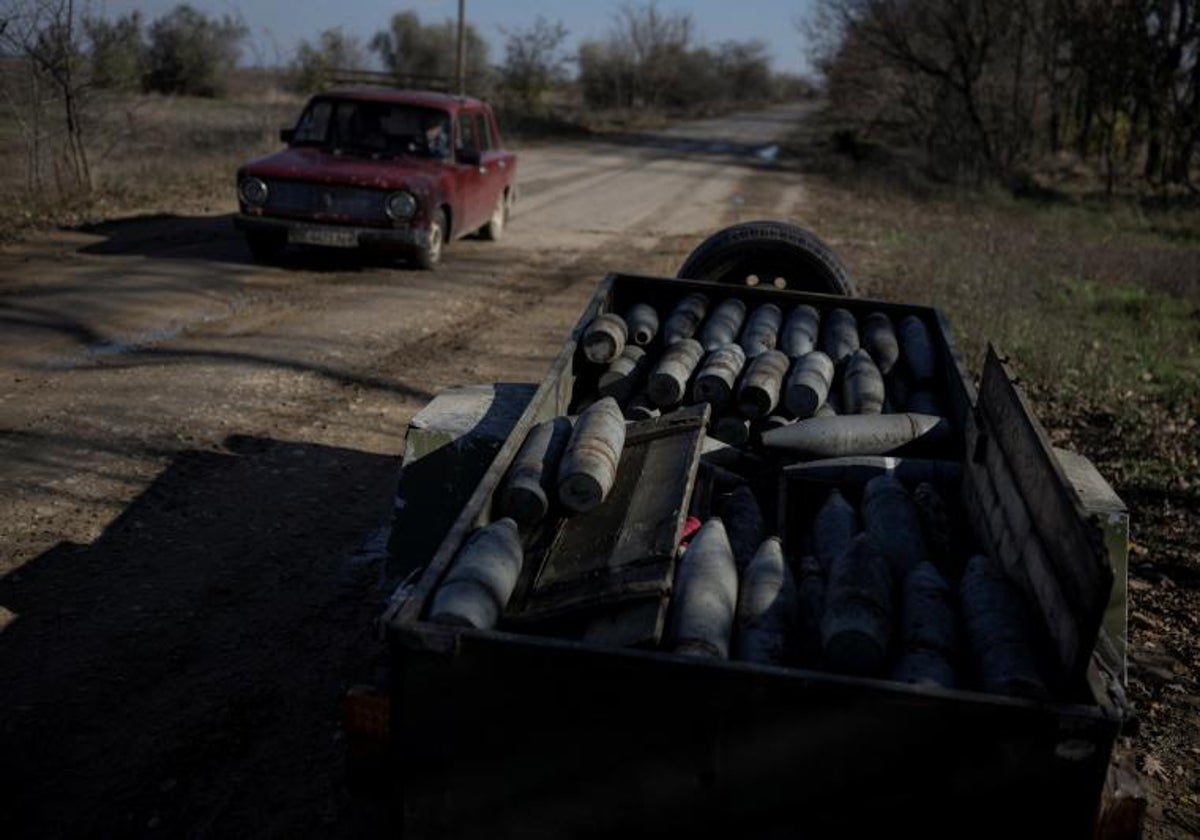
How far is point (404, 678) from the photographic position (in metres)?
2.75

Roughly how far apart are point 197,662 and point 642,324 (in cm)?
321

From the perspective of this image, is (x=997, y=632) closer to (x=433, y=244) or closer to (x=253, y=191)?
(x=433, y=244)

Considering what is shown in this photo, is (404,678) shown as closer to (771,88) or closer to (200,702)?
(200,702)

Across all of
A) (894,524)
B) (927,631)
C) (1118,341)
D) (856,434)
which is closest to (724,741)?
(927,631)

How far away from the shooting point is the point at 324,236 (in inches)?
469

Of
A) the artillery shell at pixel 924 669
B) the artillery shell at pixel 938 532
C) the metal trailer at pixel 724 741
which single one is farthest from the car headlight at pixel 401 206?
the artillery shell at pixel 924 669

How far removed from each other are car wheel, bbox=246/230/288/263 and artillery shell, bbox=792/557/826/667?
9549mm

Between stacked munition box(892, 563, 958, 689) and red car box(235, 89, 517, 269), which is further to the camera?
red car box(235, 89, 517, 269)

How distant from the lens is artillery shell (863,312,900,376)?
6348 millimetres

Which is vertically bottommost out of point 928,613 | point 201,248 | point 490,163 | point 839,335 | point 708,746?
point 201,248

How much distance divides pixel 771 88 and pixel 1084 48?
9468 cm

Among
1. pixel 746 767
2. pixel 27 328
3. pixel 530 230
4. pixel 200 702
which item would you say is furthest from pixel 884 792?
pixel 530 230

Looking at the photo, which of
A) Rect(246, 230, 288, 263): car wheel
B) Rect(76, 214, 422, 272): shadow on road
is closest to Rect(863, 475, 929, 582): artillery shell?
Rect(246, 230, 288, 263): car wheel

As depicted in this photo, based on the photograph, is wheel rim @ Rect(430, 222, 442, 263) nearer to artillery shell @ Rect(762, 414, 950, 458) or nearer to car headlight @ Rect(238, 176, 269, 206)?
car headlight @ Rect(238, 176, 269, 206)
